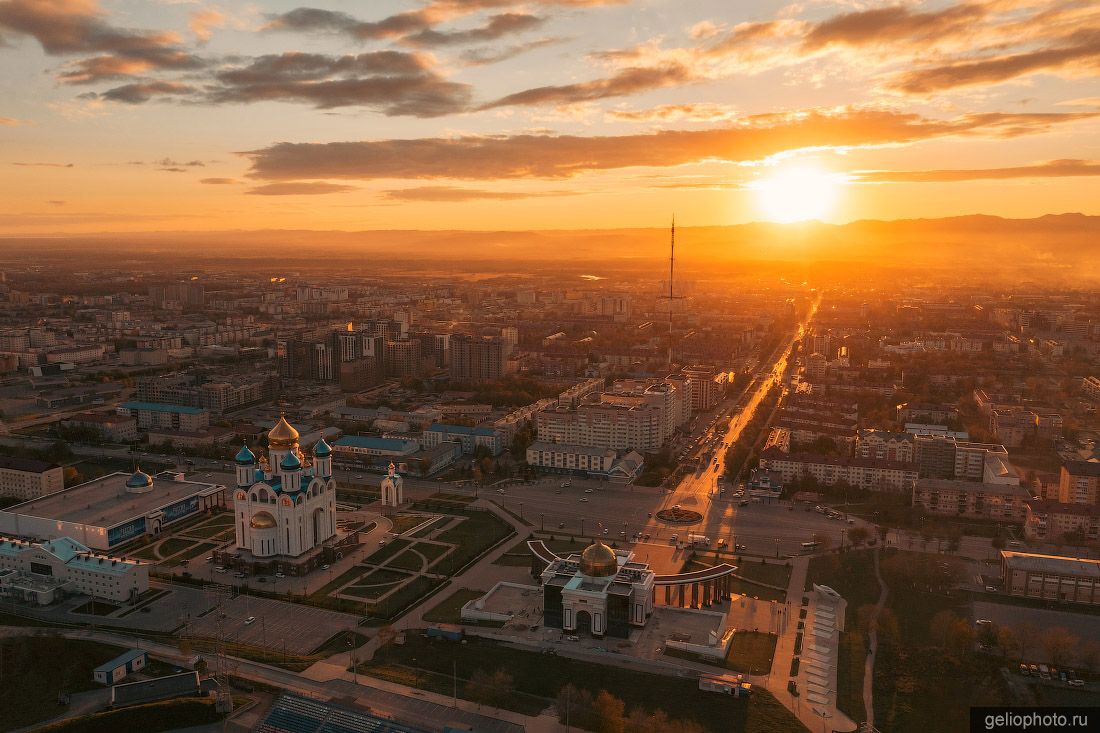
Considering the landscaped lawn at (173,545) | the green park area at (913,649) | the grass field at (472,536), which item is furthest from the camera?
the landscaped lawn at (173,545)

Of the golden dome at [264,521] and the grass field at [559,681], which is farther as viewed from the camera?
the golden dome at [264,521]

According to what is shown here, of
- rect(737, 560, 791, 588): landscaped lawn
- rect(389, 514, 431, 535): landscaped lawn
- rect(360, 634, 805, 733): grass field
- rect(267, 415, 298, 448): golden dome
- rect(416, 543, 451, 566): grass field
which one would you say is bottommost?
rect(360, 634, 805, 733): grass field

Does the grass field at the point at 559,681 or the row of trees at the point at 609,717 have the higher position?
the row of trees at the point at 609,717

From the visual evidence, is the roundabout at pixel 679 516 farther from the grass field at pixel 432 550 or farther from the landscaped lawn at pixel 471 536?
the grass field at pixel 432 550

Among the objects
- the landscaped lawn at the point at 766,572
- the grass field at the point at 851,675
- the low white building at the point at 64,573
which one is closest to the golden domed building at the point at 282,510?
the low white building at the point at 64,573

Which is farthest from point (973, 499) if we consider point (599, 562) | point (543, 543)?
point (599, 562)

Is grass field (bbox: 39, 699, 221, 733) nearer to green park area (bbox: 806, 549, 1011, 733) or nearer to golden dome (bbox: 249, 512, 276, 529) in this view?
golden dome (bbox: 249, 512, 276, 529)

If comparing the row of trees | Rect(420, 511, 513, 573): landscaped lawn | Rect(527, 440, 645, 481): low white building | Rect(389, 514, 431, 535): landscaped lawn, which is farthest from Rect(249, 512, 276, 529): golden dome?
Rect(527, 440, 645, 481): low white building
